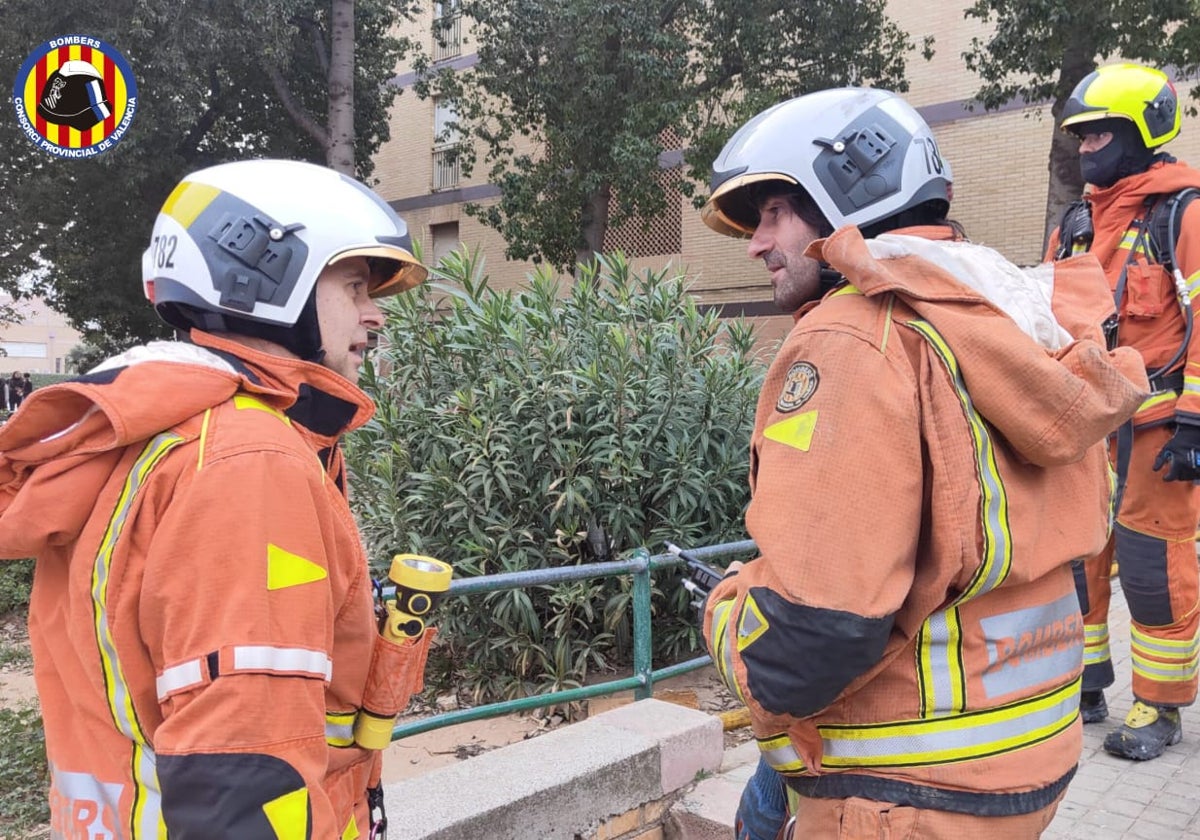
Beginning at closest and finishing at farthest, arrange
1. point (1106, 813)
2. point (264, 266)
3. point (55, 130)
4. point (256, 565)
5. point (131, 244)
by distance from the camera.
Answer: point (256, 565) < point (264, 266) < point (1106, 813) < point (55, 130) < point (131, 244)

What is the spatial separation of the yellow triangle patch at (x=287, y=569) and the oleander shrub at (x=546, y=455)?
366cm

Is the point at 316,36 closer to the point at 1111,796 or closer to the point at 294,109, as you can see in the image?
the point at 294,109

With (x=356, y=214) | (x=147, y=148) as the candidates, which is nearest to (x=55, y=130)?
(x=147, y=148)

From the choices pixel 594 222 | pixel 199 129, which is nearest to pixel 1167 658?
pixel 594 222

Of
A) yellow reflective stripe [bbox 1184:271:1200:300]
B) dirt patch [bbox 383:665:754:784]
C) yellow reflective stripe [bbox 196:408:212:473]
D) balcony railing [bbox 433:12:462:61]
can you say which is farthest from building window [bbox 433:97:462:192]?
yellow reflective stripe [bbox 196:408:212:473]

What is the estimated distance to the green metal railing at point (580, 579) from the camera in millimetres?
3275

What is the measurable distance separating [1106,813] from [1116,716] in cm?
112

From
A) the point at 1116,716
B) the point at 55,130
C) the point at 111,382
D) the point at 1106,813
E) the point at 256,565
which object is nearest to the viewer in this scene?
the point at 256,565

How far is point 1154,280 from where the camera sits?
12.4 feet

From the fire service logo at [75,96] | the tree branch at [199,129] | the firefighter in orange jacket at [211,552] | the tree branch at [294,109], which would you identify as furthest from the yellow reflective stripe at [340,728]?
the tree branch at [199,129]

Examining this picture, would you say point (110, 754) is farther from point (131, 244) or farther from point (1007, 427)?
point (131, 244)

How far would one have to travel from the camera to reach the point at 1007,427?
1532 mm

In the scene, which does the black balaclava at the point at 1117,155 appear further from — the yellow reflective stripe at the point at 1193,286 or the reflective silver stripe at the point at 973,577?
the reflective silver stripe at the point at 973,577

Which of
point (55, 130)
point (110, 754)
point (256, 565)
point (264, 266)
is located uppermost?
point (55, 130)
